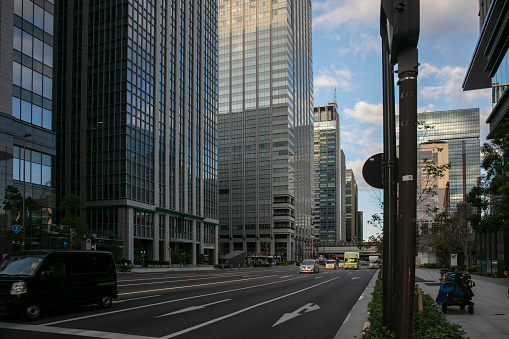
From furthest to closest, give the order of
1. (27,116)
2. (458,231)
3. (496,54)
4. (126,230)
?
(126,230) → (458,231) → (27,116) → (496,54)

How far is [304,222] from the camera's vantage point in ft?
543

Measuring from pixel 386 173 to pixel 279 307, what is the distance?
35.8ft

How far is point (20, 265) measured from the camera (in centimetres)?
1341

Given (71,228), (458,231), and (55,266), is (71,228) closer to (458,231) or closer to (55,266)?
(55,266)

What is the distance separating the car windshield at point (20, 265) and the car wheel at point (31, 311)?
889 millimetres

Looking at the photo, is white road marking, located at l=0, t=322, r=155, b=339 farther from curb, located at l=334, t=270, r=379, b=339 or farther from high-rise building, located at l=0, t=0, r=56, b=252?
high-rise building, located at l=0, t=0, r=56, b=252

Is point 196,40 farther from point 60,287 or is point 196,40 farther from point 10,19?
point 60,287

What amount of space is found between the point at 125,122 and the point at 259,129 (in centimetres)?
8001

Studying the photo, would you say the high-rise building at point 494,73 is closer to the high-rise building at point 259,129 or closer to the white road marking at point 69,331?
the white road marking at point 69,331

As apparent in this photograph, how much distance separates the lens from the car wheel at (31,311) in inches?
485

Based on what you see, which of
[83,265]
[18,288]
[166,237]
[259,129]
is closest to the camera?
[18,288]

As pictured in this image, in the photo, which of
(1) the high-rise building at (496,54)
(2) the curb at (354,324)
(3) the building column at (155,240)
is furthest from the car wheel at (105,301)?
(3) the building column at (155,240)

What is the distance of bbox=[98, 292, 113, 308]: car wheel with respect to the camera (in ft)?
49.3

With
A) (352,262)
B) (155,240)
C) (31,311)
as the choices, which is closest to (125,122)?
(155,240)
